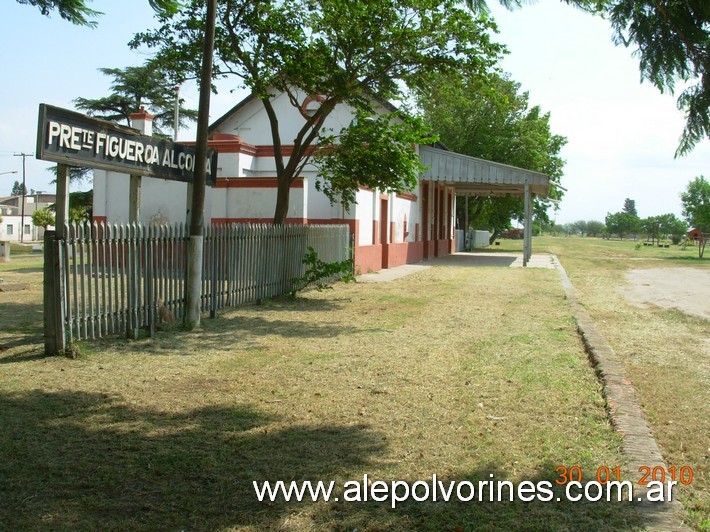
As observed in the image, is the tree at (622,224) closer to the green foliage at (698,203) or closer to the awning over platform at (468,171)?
the green foliage at (698,203)

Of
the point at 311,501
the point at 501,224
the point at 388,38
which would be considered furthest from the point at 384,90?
the point at 501,224

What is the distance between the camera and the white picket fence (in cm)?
799

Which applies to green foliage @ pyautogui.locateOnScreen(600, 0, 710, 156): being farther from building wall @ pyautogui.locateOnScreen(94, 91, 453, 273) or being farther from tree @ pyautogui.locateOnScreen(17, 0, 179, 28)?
building wall @ pyautogui.locateOnScreen(94, 91, 453, 273)

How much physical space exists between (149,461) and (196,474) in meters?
0.43

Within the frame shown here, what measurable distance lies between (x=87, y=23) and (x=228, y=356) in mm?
4088

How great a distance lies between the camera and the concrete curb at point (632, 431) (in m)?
3.73

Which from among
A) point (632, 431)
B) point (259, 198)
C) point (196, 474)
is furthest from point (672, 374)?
point (259, 198)

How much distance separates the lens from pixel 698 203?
179 feet

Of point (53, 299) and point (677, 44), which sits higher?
point (677, 44)

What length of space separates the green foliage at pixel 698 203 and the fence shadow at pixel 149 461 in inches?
2062

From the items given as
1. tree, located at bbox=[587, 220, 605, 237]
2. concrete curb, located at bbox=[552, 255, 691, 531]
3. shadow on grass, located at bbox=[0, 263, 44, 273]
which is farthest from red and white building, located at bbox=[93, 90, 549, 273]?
tree, located at bbox=[587, 220, 605, 237]

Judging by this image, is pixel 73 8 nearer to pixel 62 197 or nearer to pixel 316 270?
pixel 62 197

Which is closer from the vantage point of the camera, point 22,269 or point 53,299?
point 53,299

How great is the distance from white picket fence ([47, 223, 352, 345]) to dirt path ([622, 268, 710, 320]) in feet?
27.8
